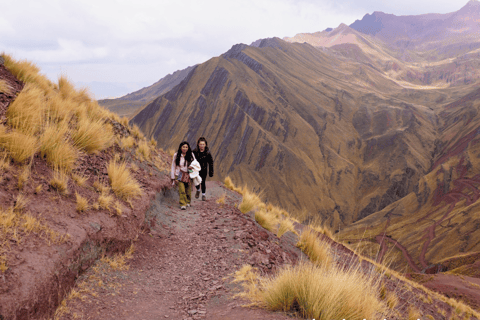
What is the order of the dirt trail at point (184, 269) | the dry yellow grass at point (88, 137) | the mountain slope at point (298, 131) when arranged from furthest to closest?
the mountain slope at point (298, 131) < the dry yellow grass at point (88, 137) < the dirt trail at point (184, 269)

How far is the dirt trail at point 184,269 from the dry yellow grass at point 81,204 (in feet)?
3.36

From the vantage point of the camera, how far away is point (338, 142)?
80375mm

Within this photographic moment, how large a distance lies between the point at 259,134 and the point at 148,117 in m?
42.1

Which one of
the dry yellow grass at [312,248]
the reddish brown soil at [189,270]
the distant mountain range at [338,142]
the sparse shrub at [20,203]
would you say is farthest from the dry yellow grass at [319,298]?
the distant mountain range at [338,142]

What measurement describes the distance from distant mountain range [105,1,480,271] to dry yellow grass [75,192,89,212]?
48388 mm

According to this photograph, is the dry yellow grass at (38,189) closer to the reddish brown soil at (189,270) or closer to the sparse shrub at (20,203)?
the sparse shrub at (20,203)

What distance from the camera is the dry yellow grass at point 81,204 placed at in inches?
166

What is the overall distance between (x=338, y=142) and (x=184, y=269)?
8241 centimetres

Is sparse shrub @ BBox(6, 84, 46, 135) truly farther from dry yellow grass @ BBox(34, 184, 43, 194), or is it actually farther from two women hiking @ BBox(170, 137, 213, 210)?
two women hiking @ BBox(170, 137, 213, 210)

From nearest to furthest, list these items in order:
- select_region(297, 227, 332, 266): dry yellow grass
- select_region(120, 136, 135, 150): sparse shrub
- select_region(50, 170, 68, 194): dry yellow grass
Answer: select_region(50, 170, 68, 194): dry yellow grass → select_region(297, 227, 332, 266): dry yellow grass → select_region(120, 136, 135, 150): sparse shrub

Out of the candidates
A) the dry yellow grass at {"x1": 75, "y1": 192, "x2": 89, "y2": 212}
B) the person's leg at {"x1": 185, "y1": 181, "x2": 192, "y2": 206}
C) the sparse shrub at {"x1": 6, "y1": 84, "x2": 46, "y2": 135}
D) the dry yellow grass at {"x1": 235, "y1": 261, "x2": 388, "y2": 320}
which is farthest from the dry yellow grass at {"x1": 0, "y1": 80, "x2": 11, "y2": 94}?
the dry yellow grass at {"x1": 235, "y1": 261, "x2": 388, "y2": 320}

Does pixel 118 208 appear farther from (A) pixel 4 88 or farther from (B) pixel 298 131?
(B) pixel 298 131

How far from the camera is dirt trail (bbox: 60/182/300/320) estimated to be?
3.33 meters

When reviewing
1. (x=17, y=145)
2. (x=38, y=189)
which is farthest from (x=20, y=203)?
(x=17, y=145)
